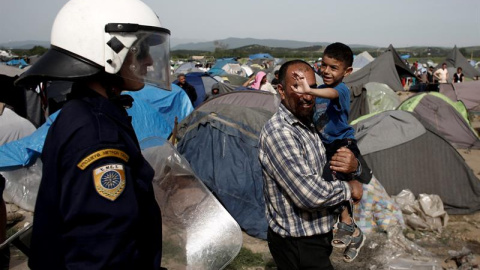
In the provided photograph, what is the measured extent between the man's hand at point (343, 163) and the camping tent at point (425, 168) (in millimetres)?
3342

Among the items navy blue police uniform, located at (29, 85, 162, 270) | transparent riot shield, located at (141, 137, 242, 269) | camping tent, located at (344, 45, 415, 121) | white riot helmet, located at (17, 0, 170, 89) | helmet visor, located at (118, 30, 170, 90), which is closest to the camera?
navy blue police uniform, located at (29, 85, 162, 270)

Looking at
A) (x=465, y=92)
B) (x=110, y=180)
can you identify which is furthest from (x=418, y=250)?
(x=465, y=92)

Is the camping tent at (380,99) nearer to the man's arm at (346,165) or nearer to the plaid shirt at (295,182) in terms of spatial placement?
the man's arm at (346,165)

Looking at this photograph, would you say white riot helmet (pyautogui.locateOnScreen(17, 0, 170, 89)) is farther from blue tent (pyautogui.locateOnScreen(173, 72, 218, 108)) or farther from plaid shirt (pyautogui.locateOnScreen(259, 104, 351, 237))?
blue tent (pyautogui.locateOnScreen(173, 72, 218, 108))

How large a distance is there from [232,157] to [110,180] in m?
3.80

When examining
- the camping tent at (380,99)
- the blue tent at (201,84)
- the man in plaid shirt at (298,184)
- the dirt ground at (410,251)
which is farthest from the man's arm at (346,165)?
the blue tent at (201,84)

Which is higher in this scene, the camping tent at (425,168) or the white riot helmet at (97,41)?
the white riot helmet at (97,41)

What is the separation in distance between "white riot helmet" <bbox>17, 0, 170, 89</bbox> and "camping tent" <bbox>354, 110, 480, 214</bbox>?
434 centimetres

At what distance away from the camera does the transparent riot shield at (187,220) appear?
3023 mm

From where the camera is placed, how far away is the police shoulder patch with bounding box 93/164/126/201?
3.69 feet

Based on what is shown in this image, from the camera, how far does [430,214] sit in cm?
481

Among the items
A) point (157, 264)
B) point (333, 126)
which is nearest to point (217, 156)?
point (333, 126)

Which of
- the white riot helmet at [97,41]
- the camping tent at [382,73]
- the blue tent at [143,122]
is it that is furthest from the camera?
the camping tent at [382,73]

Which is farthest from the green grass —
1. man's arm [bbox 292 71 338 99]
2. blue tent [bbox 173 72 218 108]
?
blue tent [bbox 173 72 218 108]
